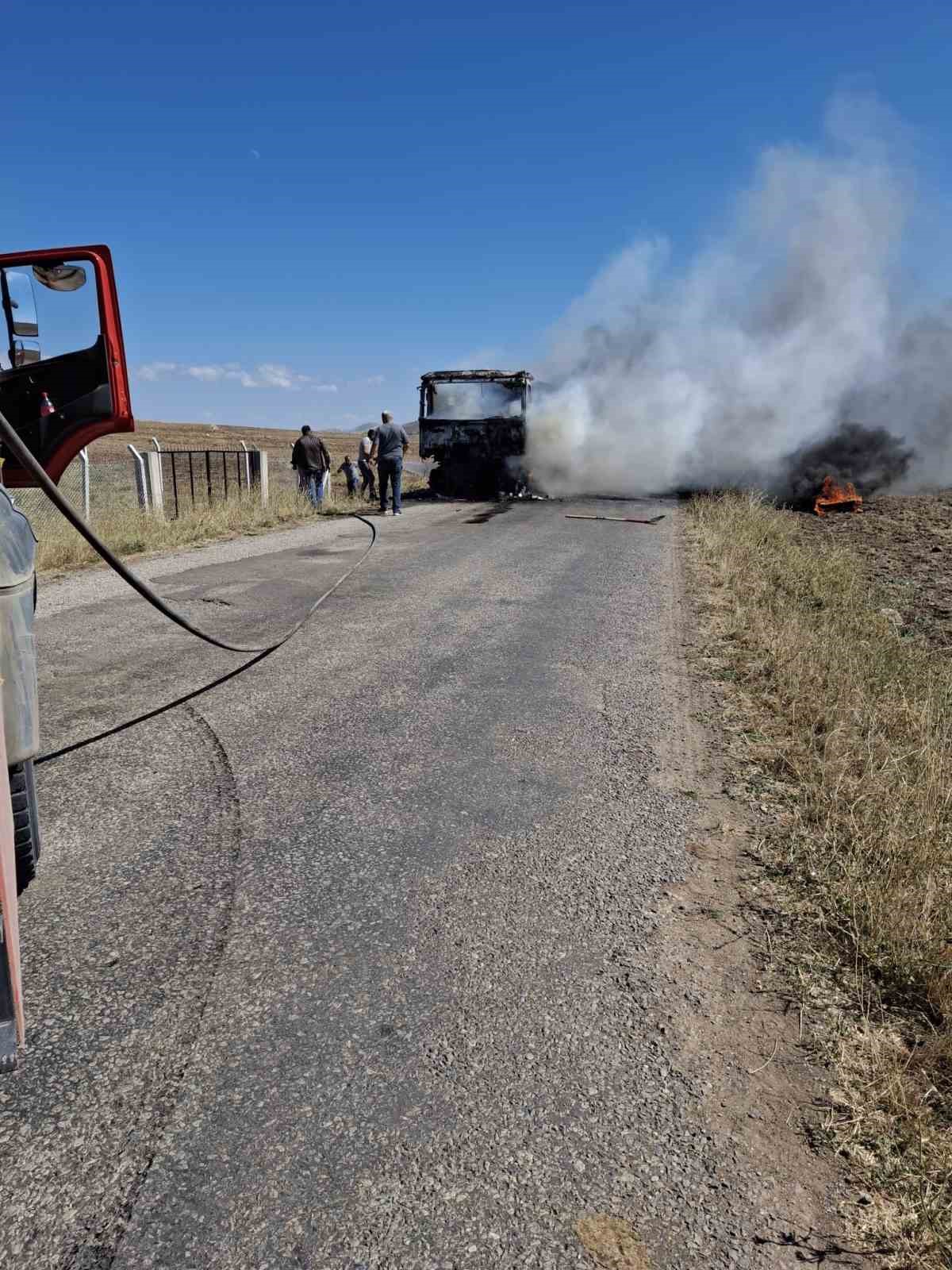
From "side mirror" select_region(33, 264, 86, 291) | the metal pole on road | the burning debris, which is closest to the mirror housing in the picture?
"side mirror" select_region(33, 264, 86, 291)

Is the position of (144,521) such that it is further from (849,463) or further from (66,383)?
(849,463)

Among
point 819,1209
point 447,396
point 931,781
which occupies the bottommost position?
point 819,1209

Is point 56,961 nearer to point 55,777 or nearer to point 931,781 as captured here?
point 55,777

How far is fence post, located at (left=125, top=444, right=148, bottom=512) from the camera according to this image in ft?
44.9

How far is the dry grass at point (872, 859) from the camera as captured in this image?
6.72ft

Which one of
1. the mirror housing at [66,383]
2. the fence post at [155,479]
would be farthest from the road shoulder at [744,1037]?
the fence post at [155,479]

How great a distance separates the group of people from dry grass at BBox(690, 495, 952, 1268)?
9058mm

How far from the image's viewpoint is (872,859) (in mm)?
3316

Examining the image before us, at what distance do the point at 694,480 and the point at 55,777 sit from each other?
20.3 meters

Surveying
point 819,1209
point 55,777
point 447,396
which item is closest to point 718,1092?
point 819,1209

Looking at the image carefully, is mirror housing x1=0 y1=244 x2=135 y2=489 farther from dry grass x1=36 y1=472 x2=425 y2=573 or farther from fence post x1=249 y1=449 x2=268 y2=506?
fence post x1=249 y1=449 x2=268 y2=506

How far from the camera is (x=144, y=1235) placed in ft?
5.83

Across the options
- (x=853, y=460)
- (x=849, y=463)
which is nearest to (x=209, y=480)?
(x=849, y=463)

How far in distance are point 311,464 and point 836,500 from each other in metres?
11.7
